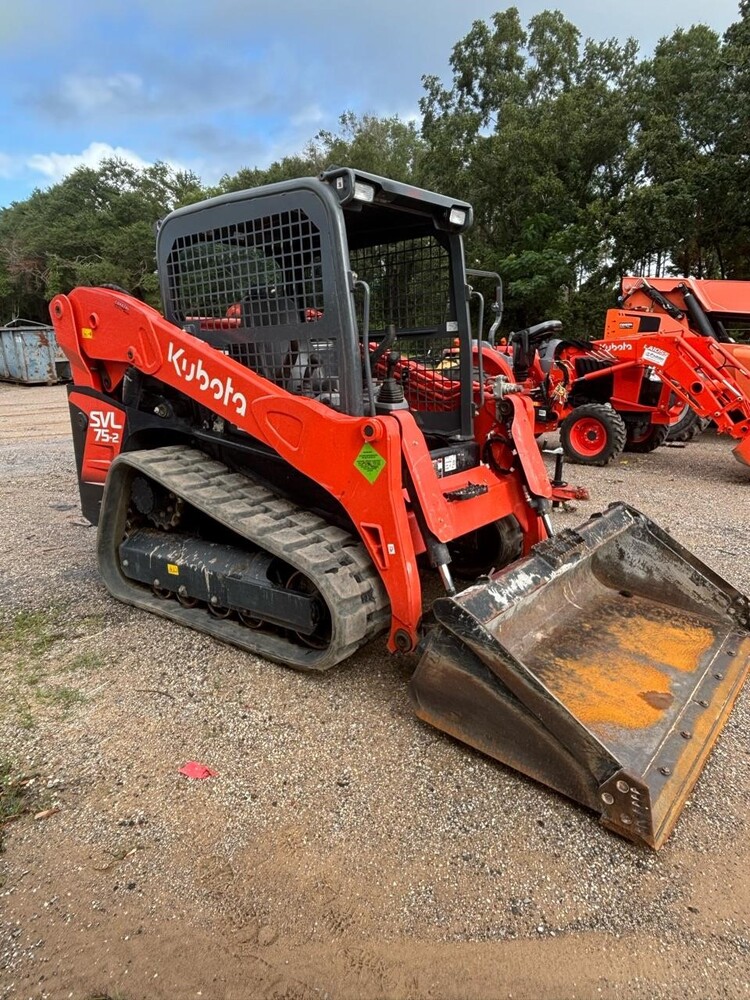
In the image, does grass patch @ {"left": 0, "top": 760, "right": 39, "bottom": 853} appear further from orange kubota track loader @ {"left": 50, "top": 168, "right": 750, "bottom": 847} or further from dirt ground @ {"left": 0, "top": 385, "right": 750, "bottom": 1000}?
orange kubota track loader @ {"left": 50, "top": 168, "right": 750, "bottom": 847}

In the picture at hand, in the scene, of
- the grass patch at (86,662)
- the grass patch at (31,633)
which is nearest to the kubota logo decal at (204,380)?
the grass patch at (86,662)

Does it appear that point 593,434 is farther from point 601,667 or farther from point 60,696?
point 60,696

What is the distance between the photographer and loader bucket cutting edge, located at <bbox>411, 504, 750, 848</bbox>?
2193 millimetres

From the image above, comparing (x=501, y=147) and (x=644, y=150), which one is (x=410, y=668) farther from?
(x=501, y=147)

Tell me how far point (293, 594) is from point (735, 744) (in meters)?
1.97

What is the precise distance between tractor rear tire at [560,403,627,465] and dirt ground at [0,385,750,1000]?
5.46m

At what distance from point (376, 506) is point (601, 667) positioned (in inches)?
46.6

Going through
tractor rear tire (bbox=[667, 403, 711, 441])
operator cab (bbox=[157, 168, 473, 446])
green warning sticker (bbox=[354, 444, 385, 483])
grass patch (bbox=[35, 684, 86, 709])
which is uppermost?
operator cab (bbox=[157, 168, 473, 446])

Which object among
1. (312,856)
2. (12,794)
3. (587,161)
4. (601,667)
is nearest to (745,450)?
(601,667)

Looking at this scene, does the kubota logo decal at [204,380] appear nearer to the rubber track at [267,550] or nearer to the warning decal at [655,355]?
the rubber track at [267,550]

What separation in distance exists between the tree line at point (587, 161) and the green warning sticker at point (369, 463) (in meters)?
16.0

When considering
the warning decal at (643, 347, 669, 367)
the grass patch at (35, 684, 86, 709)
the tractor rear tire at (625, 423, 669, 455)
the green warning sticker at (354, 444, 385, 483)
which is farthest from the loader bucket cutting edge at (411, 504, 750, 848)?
the tractor rear tire at (625, 423, 669, 455)

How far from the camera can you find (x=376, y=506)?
9.46 ft

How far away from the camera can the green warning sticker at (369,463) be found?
9.27ft
